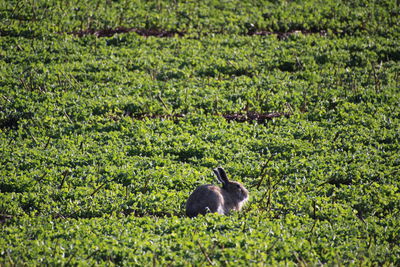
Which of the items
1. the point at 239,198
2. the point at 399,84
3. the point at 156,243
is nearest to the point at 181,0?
the point at 399,84

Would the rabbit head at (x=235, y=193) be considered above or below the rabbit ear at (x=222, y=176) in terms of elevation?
below

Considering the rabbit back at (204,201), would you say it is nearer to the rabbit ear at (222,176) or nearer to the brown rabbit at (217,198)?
the brown rabbit at (217,198)

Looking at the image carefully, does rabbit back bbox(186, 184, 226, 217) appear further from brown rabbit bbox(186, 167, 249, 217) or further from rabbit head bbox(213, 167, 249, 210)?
rabbit head bbox(213, 167, 249, 210)

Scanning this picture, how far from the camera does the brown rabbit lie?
28.1 feet

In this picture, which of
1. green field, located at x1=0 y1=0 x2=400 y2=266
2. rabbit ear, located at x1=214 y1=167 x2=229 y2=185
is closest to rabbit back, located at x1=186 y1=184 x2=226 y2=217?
green field, located at x1=0 y1=0 x2=400 y2=266

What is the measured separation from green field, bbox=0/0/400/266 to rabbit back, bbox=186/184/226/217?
21 cm

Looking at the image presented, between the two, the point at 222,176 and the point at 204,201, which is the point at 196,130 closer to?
the point at 222,176

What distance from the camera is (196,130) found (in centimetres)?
1213

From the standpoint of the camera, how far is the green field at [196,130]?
25.2 feet

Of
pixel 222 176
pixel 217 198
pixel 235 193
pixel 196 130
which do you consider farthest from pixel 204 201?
pixel 196 130

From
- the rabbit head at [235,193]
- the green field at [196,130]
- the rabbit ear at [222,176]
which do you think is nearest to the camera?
the green field at [196,130]

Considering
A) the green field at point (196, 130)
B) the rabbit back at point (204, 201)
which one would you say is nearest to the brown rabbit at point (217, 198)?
the rabbit back at point (204, 201)

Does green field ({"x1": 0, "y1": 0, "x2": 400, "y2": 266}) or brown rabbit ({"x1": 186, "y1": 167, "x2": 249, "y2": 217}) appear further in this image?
brown rabbit ({"x1": 186, "y1": 167, "x2": 249, "y2": 217})

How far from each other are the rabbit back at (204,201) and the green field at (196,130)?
21 cm
